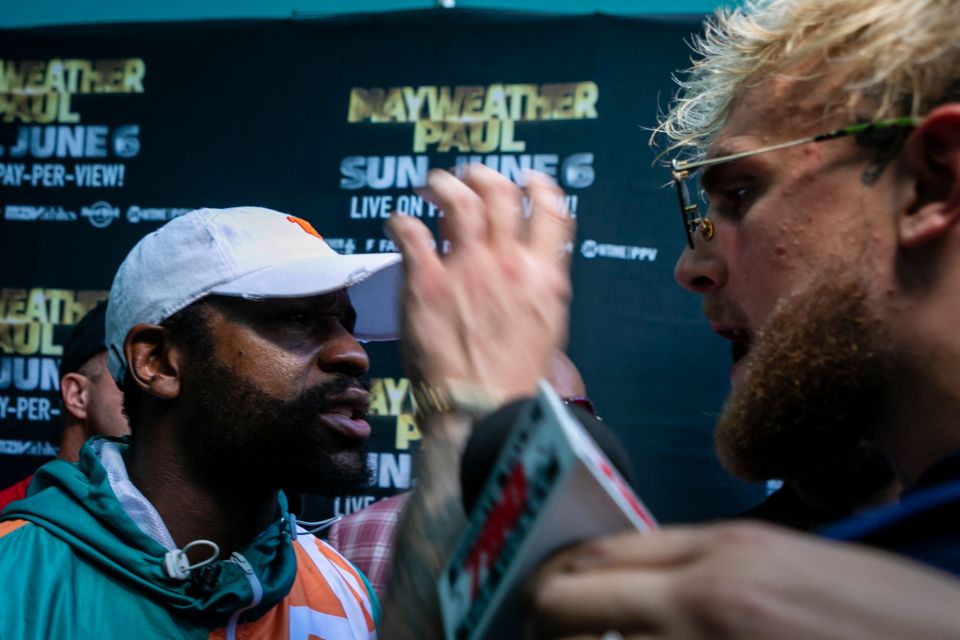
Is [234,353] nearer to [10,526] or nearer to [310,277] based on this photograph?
[310,277]

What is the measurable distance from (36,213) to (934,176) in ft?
9.82

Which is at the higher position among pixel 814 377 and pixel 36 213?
pixel 36 213

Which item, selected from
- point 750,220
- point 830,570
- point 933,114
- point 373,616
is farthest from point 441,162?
point 830,570

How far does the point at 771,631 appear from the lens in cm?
47

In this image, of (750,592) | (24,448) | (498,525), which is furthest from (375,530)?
(750,592)

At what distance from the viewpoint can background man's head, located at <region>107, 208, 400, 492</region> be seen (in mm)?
1769

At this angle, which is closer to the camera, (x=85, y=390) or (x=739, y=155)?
(x=739, y=155)

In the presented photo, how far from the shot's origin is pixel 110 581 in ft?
4.97

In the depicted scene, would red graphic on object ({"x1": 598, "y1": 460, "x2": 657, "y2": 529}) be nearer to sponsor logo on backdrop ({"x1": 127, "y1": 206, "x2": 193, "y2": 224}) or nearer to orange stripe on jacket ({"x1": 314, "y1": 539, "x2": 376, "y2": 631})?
orange stripe on jacket ({"x1": 314, "y1": 539, "x2": 376, "y2": 631})

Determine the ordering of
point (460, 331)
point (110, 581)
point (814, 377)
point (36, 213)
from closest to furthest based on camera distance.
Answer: point (460, 331) < point (814, 377) < point (110, 581) < point (36, 213)

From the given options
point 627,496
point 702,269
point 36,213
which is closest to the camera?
point 627,496

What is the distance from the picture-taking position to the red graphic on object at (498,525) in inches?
23.2

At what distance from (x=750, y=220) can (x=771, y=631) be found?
2.12 feet

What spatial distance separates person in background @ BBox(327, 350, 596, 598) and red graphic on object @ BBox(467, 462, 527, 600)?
5.65 ft
